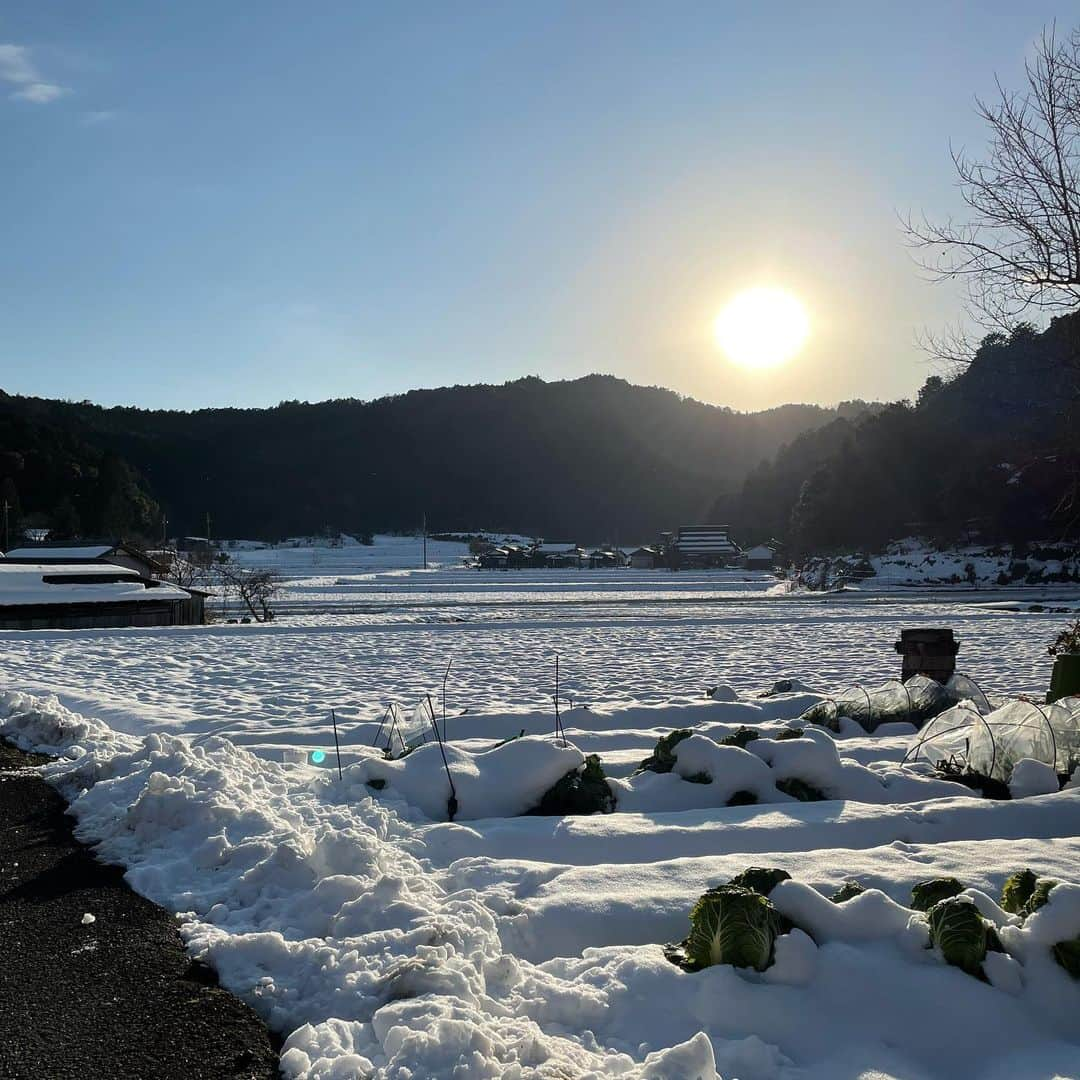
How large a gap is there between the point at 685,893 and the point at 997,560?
44.4 meters

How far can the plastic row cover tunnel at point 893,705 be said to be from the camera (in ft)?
26.7

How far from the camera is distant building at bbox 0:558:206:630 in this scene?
865 inches

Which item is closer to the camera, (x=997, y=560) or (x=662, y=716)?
(x=662, y=716)

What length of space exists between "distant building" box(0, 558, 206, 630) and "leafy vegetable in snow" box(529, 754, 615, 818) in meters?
19.4

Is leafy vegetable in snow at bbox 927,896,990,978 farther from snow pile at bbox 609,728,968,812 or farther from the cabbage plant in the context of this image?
snow pile at bbox 609,728,968,812

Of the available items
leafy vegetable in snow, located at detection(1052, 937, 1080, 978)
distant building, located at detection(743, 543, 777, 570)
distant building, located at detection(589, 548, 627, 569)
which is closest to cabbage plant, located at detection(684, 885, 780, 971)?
leafy vegetable in snow, located at detection(1052, 937, 1080, 978)

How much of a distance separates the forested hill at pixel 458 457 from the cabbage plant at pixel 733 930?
4599 inches

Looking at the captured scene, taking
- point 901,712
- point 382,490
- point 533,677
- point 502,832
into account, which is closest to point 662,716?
point 901,712

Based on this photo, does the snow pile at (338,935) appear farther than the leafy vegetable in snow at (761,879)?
No

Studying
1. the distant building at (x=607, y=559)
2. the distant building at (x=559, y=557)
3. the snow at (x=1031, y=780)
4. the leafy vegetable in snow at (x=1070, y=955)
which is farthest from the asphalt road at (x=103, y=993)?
the distant building at (x=607, y=559)

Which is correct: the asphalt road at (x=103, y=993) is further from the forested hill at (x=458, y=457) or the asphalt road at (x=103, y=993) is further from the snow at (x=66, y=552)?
the forested hill at (x=458, y=457)

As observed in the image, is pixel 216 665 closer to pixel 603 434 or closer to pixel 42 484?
pixel 42 484

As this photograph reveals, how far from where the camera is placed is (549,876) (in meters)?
4.14

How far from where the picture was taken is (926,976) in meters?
3.01
